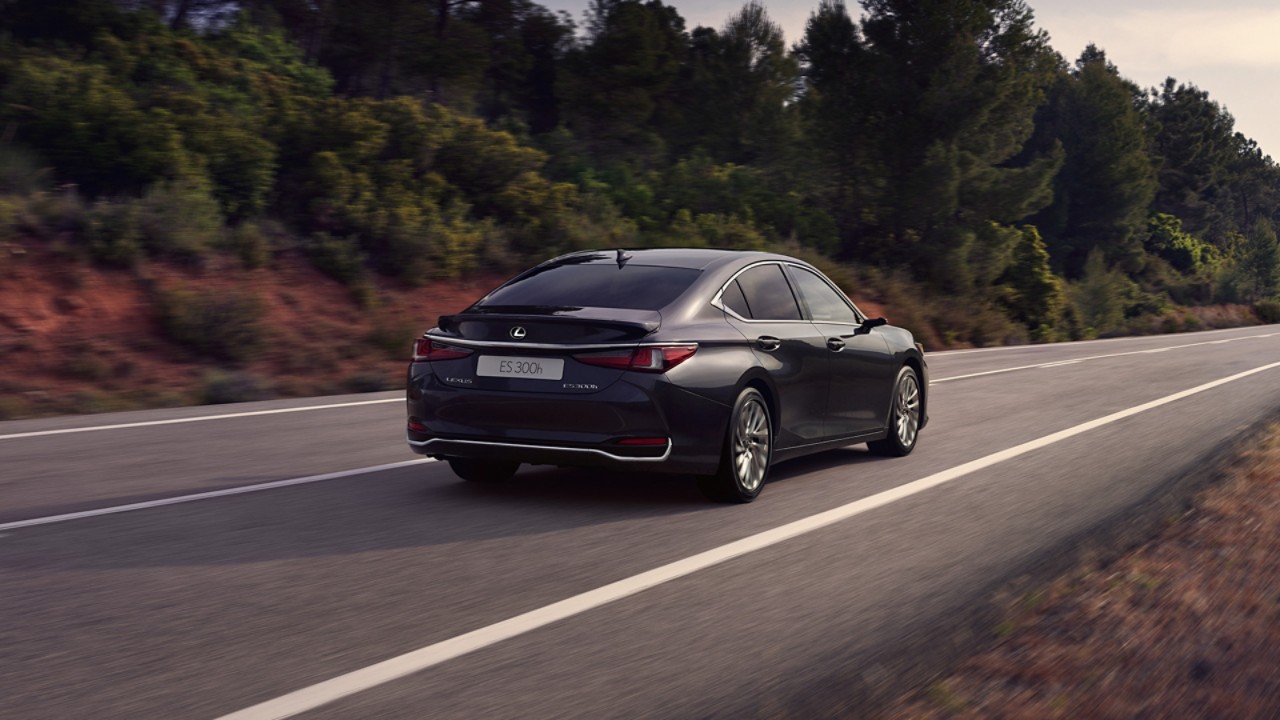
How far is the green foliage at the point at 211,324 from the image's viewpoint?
17766 millimetres

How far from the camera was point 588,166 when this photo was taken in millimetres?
38344

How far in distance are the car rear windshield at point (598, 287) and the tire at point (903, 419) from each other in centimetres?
268

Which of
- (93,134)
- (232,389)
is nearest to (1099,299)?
(93,134)

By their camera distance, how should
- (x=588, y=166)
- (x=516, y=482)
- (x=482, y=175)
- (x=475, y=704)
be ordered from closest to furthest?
1. (x=475, y=704)
2. (x=516, y=482)
3. (x=482, y=175)
4. (x=588, y=166)

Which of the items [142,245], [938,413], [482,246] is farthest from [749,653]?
[482,246]

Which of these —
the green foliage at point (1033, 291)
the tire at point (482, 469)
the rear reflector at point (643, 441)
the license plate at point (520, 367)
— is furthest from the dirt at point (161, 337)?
the green foliage at point (1033, 291)

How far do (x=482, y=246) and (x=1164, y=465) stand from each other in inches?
709

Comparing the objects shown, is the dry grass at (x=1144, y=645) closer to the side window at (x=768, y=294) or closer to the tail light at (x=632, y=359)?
the tail light at (x=632, y=359)

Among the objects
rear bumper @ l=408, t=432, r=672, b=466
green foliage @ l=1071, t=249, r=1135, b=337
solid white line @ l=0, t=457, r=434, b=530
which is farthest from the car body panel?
green foliage @ l=1071, t=249, r=1135, b=337

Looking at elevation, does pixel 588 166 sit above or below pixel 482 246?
above

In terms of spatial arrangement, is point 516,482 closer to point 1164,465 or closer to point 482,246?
point 1164,465

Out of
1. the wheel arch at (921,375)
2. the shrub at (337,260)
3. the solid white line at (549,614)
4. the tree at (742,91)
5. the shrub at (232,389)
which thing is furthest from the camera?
the tree at (742,91)

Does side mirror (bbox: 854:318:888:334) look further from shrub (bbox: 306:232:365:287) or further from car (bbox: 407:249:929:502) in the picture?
shrub (bbox: 306:232:365:287)

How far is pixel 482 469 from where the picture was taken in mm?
8648
